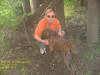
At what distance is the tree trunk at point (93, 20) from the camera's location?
429cm

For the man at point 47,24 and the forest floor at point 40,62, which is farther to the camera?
the forest floor at point 40,62

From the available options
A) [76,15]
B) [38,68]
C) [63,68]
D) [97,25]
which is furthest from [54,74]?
[76,15]

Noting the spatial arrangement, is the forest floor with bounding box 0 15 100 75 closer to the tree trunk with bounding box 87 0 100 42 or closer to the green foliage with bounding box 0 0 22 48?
the tree trunk with bounding box 87 0 100 42

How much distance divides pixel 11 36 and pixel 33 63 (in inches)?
64.4

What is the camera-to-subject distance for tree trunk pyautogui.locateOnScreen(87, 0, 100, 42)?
4287 mm

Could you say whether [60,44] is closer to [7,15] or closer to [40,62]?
[40,62]

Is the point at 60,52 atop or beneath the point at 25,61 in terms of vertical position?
atop

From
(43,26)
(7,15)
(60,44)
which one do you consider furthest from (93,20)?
(7,15)

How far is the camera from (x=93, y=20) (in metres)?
4.50

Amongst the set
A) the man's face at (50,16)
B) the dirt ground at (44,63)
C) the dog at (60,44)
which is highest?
the man's face at (50,16)

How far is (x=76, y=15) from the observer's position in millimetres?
8758

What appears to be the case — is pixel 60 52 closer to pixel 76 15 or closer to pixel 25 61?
pixel 25 61

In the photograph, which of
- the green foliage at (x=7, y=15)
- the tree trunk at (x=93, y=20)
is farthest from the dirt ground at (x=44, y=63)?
the green foliage at (x=7, y=15)

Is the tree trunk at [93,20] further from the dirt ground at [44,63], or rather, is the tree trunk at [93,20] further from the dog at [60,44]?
the dog at [60,44]
